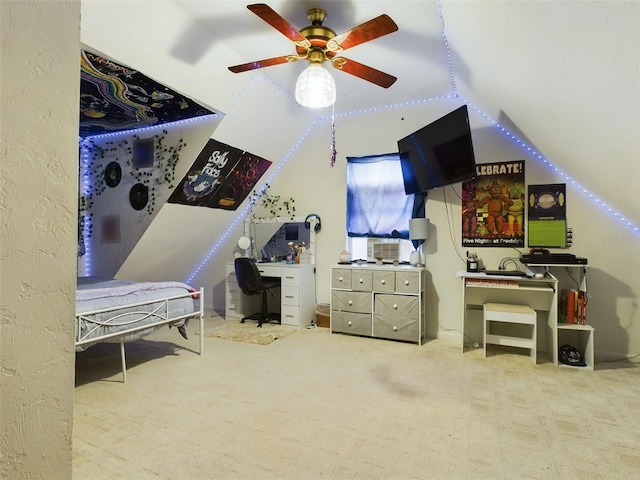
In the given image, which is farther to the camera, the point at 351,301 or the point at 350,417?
the point at 351,301

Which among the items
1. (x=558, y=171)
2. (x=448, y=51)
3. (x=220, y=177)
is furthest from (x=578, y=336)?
(x=220, y=177)

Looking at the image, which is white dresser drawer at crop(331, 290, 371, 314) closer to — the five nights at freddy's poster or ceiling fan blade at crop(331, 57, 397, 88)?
the five nights at freddy's poster

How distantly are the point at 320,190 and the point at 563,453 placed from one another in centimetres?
373

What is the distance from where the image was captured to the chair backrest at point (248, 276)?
14.6 ft

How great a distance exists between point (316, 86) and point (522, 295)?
9.94 feet

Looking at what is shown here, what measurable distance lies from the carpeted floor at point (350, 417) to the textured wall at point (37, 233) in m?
1.25

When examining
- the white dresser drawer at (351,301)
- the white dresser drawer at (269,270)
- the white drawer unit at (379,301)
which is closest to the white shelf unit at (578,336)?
the white drawer unit at (379,301)

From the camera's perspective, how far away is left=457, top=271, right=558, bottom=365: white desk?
3348 mm

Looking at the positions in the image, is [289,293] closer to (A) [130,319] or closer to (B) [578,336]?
(A) [130,319]

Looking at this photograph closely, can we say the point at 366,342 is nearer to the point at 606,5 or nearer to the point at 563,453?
the point at 563,453

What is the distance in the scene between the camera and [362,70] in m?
2.61

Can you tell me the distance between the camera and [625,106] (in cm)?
206

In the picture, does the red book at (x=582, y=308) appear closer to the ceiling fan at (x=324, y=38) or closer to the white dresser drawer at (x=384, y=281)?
the white dresser drawer at (x=384, y=281)

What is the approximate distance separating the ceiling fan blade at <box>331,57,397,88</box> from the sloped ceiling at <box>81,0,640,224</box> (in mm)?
363
